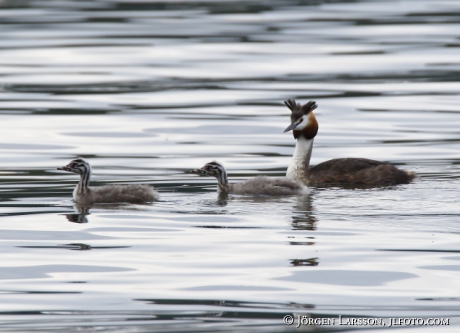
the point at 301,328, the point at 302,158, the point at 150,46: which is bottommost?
the point at 301,328

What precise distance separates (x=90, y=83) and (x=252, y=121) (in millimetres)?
6597

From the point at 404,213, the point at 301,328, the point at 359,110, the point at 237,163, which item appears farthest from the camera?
the point at 359,110

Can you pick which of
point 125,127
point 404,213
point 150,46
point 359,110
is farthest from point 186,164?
point 150,46

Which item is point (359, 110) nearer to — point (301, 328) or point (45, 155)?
point (45, 155)

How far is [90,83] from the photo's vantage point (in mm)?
27750

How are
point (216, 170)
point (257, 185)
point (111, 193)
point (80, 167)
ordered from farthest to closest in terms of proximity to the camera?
point (216, 170) → point (257, 185) → point (80, 167) → point (111, 193)

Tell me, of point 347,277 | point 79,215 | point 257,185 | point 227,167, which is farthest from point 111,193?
point 347,277

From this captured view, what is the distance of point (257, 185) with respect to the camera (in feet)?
48.8

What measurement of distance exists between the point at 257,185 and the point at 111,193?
1851mm

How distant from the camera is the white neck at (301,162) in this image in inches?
651

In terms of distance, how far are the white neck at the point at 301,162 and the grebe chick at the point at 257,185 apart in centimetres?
134

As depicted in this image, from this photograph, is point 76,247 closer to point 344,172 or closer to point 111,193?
point 111,193

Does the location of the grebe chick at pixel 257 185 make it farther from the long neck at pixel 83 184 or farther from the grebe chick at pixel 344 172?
the long neck at pixel 83 184

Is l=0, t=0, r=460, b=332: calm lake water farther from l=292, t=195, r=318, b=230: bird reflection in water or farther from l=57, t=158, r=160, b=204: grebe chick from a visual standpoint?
l=57, t=158, r=160, b=204: grebe chick
